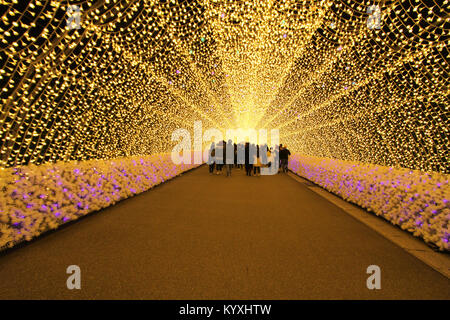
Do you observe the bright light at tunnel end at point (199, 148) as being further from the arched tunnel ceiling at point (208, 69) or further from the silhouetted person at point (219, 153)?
the arched tunnel ceiling at point (208, 69)

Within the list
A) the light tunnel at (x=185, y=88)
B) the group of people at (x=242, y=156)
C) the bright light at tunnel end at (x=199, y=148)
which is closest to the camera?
the light tunnel at (x=185, y=88)

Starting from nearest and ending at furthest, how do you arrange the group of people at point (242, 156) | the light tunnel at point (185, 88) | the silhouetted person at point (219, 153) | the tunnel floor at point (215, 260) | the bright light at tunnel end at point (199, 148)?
the tunnel floor at point (215, 260)
the light tunnel at point (185, 88)
the group of people at point (242, 156)
the bright light at tunnel end at point (199, 148)
the silhouetted person at point (219, 153)

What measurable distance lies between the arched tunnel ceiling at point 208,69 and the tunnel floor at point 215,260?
6.62 feet

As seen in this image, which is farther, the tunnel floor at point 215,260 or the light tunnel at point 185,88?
the light tunnel at point 185,88

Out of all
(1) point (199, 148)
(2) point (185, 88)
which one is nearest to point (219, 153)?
(2) point (185, 88)

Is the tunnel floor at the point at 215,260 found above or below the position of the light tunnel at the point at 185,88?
below

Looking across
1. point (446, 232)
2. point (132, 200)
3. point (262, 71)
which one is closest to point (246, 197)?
point (132, 200)

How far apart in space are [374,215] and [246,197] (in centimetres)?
340

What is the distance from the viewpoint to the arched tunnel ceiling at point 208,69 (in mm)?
5168

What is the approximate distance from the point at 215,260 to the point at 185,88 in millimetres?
10563

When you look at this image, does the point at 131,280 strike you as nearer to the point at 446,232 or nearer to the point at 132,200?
the point at 446,232

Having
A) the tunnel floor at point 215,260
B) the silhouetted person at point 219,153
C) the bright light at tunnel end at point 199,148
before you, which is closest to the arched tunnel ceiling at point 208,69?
the tunnel floor at point 215,260

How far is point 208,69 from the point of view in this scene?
13.8 metres

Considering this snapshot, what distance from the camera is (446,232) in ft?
13.7
